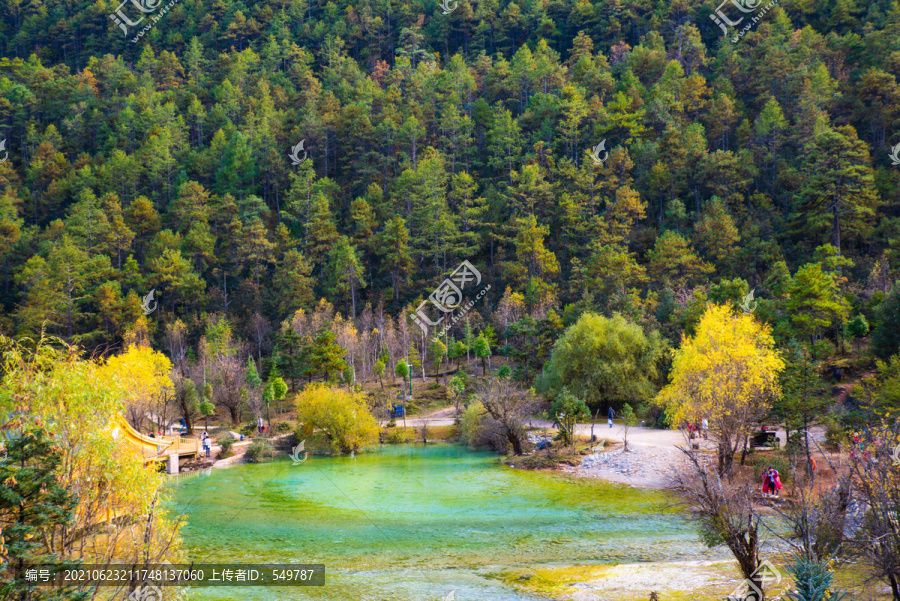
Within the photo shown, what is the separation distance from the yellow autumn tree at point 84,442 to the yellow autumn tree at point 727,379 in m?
18.2

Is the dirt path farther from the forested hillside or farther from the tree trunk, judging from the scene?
the forested hillside

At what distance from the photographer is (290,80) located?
294ft

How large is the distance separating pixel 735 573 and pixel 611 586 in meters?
2.98

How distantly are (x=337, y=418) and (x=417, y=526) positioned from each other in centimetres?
1365

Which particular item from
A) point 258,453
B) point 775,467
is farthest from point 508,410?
point 258,453

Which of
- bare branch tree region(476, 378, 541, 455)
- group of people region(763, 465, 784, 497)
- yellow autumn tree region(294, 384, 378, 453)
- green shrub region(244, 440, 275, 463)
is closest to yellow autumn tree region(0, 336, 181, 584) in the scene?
group of people region(763, 465, 784, 497)

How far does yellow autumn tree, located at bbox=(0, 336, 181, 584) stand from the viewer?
10.8m

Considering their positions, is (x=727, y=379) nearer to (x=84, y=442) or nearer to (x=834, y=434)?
(x=834, y=434)

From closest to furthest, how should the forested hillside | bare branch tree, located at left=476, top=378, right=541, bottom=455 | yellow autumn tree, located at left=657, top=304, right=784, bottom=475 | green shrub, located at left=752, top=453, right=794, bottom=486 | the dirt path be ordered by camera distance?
green shrub, located at left=752, top=453, right=794, bottom=486 < yellow autumn tree, located at left=657, top=304, right=784, bottom=475 < the dirt path < bare branch tree, located at left=476, top=378, right=541, bottom=455 < the forested hillside

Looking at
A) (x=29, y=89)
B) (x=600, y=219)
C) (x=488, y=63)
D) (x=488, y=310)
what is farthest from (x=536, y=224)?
(x=29, y=89)

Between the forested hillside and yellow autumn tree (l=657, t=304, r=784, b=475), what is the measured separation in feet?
32.2

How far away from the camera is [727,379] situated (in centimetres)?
2359

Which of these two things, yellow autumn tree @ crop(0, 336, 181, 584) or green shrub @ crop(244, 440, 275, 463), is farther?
green shrub @ crop(244, 440, 275, 463)

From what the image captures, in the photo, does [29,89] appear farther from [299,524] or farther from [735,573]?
[735,573]
